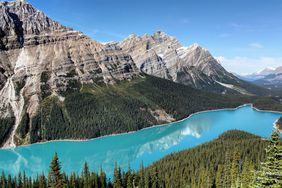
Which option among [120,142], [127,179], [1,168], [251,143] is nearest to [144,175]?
[127,179]

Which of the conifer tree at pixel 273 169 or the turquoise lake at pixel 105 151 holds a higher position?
the conifer tree at pixel 273 169

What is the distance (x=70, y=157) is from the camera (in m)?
138

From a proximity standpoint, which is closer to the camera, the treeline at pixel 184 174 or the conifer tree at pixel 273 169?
the conifer tree at pixel 273 169

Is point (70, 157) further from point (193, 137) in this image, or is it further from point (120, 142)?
point (193, 137)

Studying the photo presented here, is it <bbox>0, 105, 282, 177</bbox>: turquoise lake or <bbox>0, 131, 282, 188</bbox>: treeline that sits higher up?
<bbox>0, 131, 282, 188</bbox>: treeline

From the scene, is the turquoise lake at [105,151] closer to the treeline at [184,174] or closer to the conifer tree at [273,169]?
the treeline at [184,174]

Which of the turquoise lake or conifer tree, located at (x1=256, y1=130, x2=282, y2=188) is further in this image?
the turquoise lake

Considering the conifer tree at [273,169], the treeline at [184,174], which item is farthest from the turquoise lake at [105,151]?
the conifer tree at [273,169]

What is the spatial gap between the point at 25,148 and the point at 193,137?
316 ft

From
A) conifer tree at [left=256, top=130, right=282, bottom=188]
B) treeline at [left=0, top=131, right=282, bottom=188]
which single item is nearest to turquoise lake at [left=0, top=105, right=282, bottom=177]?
treeline at [left=0, top=131, right=282, bottom=188]

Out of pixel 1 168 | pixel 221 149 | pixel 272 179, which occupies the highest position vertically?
pixel 272 179

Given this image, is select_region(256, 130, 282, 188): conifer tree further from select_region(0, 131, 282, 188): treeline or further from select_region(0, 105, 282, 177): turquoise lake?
select_region(0, 105, 282, 177): turquoise lake

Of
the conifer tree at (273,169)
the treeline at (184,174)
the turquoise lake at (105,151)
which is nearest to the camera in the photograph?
the conifer tree at (273,169)

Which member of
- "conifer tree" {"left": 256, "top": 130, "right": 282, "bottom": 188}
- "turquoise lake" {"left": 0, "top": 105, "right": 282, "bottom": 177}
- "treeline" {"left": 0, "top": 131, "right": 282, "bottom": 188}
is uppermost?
"conifer tree" {"left": 256, "top": 130, "right": 282, "bottom": 188}
